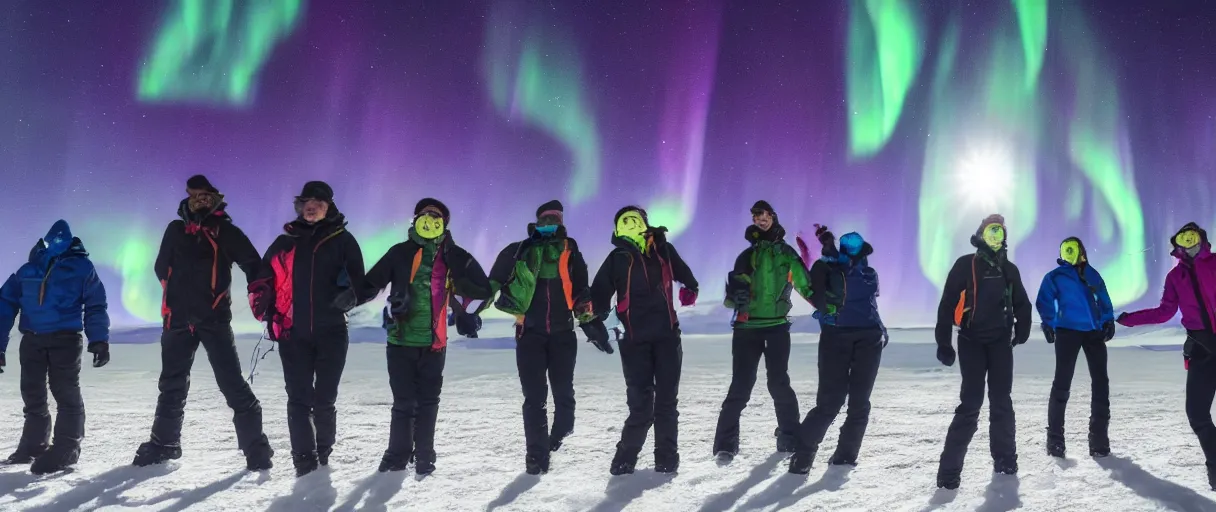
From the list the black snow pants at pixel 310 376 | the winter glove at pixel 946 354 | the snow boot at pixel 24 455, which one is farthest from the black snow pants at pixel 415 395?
the winter glove at pixel 946 354

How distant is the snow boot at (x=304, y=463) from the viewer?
292 inches

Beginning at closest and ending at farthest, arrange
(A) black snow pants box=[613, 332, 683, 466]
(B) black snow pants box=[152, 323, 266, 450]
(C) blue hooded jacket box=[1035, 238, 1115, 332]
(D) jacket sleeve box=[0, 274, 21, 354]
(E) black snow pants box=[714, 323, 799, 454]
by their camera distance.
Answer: (A) black snow pants box=[613, 332, 683, 466]
(B) black snow pants box=[152, 323, 266, 450]
(D) jacket sleeve box=[0, 274, 21, 354]
(E) black snow pants box=[714, 323, 799, 454]
(C) blue hooded jacket box=[1035, 238, 1115, 332]

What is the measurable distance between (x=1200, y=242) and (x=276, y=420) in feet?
41.2

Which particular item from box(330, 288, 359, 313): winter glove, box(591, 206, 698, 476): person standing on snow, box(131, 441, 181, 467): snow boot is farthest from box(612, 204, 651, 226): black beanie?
box(131, 441, 181, 467): snow boot

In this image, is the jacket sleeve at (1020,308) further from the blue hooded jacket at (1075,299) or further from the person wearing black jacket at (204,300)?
the person wearing black jacket at (204,300)

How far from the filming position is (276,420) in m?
12.2

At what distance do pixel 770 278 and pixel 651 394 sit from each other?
1.80m

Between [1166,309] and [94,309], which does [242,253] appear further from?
[1166,309]

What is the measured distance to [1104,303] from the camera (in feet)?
27.8

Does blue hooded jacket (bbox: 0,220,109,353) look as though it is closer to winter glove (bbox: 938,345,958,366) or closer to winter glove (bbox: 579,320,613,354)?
winter glove (bbox: 579,320,613,354)

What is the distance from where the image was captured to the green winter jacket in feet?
26.2

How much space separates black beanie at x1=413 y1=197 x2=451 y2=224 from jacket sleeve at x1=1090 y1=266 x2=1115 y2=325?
286 inches

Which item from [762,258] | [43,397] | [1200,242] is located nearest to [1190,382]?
[1200,242]

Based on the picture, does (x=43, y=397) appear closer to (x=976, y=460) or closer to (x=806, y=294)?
(x=806, y=294)
